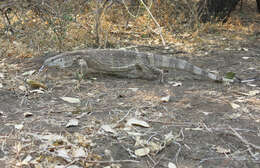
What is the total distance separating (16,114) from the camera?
327 cm

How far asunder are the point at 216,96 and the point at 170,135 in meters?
1.26

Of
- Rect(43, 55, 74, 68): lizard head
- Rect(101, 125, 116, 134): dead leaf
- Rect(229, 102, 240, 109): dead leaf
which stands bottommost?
Rect(229, 102, 240, 109): dead leaf

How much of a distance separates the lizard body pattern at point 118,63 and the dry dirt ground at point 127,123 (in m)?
0.14

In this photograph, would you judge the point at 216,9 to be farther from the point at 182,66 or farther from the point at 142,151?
the point at 142,151

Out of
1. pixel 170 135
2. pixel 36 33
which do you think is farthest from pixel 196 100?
pixel 36 33

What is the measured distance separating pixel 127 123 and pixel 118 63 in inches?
71.0

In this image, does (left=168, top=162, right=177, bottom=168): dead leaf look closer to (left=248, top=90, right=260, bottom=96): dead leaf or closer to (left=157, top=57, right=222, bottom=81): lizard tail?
(left=248, top=90, right=260, bottom=96): dead leaf

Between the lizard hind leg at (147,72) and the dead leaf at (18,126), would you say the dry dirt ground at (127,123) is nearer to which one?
the dead leaf at (18,126)

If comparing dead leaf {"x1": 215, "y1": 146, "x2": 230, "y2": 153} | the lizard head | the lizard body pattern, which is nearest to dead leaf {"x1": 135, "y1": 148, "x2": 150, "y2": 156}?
dead leaf {"x1": 215, "y1": 146, "x2": 230, "y2": 153}

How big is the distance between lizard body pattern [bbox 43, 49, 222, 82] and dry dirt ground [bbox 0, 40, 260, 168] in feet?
0.46

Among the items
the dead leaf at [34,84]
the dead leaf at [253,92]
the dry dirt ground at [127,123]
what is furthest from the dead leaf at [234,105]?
the dead leaf at [34,84]

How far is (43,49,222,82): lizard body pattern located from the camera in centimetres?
464

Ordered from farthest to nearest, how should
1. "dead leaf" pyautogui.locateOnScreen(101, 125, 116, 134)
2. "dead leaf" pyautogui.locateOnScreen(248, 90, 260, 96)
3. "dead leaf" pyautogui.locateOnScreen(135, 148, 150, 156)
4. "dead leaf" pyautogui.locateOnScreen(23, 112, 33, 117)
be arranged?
1. "dead leaf" pyautogui.locateOnScreen(248, 90, 260, 96)
2. "dead leaf" pyautogui.locateOnScreen(23, 112, 33, 117)
3. "dead leaf" pyautogui.locateOnScreen(101, 125, 116, 134)
4. "dead leaf" pyautogui.locateOnScreen(135, 148, 150, 156)

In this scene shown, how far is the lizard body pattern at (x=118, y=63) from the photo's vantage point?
4.64 m
